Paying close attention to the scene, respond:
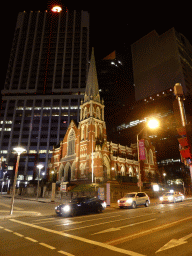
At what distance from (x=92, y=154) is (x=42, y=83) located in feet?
284

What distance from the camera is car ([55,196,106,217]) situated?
14.9 m

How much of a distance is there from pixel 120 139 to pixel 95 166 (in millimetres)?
62852

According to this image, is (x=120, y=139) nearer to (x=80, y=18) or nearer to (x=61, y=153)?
(x=61, y=153)

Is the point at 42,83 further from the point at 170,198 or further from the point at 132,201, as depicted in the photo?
the point at 132,201

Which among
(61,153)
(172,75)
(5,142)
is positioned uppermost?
(172,75)

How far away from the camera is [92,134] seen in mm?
45938


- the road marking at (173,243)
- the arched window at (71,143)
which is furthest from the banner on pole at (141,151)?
the arched window at (71,143)

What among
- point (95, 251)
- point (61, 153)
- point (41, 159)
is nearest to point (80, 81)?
point (41, 159)

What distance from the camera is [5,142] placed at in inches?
3787

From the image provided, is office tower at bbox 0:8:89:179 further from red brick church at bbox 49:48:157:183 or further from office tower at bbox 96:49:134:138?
red brick church at bbox 49:48:157:183

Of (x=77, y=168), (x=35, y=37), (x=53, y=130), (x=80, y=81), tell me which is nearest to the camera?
(x=77, y=168)

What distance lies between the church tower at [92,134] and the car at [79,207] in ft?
72.8

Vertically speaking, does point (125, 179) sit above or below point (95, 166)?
below

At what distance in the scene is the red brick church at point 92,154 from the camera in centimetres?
4275
